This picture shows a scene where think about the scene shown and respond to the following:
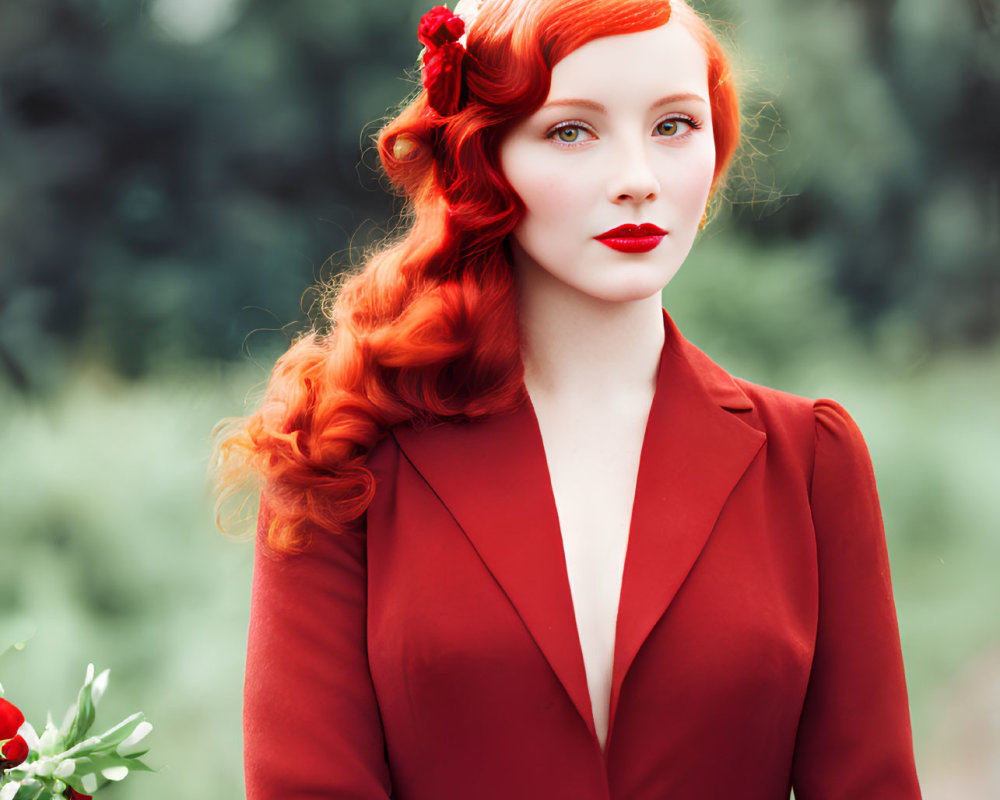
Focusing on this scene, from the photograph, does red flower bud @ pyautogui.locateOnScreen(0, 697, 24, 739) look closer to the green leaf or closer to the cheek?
the green leaf

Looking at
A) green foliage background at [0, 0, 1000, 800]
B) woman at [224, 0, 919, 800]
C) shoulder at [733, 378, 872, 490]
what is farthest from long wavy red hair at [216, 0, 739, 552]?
green foliage background at [0, 0, 1000, 800]

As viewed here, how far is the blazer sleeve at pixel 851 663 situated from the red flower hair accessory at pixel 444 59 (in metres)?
0.64

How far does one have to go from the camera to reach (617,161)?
1280 mm

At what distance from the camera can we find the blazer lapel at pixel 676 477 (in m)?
1.27

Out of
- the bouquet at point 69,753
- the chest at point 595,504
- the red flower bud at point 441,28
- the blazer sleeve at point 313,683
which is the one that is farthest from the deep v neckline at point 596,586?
the bouquet at point 69,753

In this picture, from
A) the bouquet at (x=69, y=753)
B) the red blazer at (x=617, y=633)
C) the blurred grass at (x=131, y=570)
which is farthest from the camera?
the blurred grass at (x=131, y=570)

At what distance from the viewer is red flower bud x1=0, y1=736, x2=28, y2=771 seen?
1512 millimetres

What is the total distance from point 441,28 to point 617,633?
74 centimetres

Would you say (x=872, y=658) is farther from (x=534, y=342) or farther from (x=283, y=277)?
(x=283, y=277)

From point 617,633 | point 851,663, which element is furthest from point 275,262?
point 851,663

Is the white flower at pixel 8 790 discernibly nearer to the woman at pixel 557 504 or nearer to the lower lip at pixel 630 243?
the woman at pixel 557 504

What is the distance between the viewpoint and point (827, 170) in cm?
233

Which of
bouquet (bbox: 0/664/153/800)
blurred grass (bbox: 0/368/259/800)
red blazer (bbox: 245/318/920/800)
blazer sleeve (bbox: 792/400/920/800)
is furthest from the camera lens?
blurred grass (bbox: 0/368/259/800)

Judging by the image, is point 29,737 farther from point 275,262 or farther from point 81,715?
point 275,262
